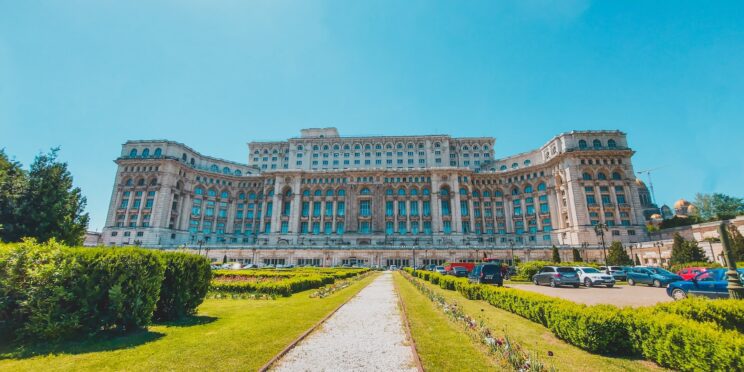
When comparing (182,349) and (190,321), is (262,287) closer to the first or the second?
(190,321)

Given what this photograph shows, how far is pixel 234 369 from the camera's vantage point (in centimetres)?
620

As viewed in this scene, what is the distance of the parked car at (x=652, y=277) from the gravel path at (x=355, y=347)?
24170 mm

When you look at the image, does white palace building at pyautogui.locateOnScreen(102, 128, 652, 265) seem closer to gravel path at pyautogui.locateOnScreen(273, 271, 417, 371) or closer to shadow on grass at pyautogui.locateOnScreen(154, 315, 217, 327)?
shadow on grass at pyautogui.locateOnScreen(154, 315, 217, 327)

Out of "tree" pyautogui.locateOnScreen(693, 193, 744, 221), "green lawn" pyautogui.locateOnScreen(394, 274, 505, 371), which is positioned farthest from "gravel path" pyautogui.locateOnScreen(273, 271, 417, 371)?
"tree" pyautogui.locateOnScreen(693, 193, 744, 221)

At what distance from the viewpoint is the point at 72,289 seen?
7738 millimetres

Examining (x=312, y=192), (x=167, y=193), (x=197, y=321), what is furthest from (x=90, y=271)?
(x=167, y=193)

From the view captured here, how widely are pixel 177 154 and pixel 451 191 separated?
238ft

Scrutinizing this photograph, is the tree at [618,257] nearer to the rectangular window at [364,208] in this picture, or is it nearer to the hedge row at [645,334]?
the hedge row at [645,334]

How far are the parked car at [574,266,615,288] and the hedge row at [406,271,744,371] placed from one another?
16768 millimetres

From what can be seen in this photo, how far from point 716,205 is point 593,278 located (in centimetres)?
7486

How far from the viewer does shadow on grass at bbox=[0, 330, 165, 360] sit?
684 cm

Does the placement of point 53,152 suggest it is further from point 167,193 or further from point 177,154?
point 177,154

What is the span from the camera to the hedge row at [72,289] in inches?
283

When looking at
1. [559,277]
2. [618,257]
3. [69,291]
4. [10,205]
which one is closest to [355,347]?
[69,291]
